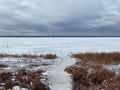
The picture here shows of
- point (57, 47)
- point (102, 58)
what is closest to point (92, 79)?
point (102, 58)

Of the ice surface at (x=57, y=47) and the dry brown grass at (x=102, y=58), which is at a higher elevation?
the dry brown grass at (x=102, y=58)

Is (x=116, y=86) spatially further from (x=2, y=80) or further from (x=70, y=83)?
(x=2, y=80)

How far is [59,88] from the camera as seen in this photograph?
8062 mm

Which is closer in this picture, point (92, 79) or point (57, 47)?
point (92, 79)

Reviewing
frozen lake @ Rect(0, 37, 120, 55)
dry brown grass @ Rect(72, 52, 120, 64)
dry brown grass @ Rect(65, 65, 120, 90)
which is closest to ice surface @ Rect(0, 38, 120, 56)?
frozen lake @ Rect(0, 37, 120, 55)

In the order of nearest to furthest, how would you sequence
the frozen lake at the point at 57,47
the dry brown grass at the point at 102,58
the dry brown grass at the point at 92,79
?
the dry brown grass at the point at 92,79
the dry brown grass at the point at 102,58
the frozen lake at the point at 57,47

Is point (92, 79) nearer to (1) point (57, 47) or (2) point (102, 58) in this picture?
(2) point (102, 58)


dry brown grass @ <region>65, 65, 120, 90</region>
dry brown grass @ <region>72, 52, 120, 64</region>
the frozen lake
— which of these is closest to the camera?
dry brown grass @ <region>65, 65, 120, 90</region>

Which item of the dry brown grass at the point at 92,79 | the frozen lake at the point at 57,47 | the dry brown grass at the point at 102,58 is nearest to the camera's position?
the dry brown grass at the point at 92,79

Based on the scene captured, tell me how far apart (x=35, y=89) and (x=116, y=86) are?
272 centimetres

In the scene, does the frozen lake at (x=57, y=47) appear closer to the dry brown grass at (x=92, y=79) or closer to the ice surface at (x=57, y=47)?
the ice surface at (x=57, y=47)

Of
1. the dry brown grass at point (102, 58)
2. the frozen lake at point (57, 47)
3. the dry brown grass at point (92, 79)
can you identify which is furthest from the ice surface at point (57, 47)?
the dry brown grass at point (92, 79)

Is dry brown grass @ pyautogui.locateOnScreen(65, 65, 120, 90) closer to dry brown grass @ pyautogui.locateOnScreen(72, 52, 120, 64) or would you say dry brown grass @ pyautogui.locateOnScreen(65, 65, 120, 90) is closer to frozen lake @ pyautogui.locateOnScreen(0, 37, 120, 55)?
dry brown grass @ pyautogui.locateOnScreen(72, 52, 120, 64)

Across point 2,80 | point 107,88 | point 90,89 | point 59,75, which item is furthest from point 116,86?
point 2,80
